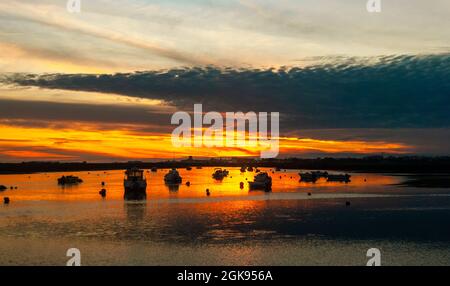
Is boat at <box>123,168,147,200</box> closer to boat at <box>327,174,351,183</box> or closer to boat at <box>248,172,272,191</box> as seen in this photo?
boat at <box>248,172,272,191</box>

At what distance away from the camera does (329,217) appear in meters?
55.9

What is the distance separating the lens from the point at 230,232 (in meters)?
45.6

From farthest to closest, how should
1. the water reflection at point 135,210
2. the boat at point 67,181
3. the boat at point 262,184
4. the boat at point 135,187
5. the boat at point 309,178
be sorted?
the boat at point 309,178, the boat at point 67,181, the boat at point 262,184, the boat at point 135,187, the water reflection at point 135,210

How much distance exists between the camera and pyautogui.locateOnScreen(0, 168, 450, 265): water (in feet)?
114

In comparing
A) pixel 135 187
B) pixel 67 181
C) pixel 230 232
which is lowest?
pixel 230 232

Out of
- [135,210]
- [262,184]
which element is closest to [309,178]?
[262,184]

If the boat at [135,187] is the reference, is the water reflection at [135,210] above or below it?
below

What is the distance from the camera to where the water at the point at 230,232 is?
34844 millimetres

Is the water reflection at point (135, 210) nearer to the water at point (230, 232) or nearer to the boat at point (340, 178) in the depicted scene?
the water at point (230, 232)

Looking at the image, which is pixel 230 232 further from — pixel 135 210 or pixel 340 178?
pixel 340 178

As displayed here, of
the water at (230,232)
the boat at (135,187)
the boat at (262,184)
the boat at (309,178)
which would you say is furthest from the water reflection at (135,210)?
the boat at (309,178)

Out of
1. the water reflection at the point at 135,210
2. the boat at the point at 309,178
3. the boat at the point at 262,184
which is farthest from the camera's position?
the boat at the point at 309,178

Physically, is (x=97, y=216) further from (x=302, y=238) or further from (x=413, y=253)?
(x=413, y=253)
